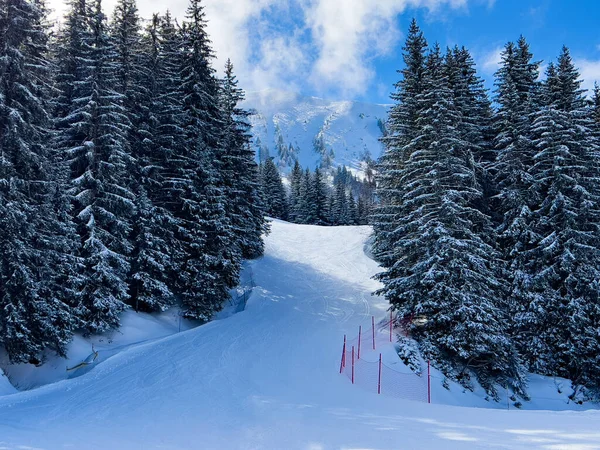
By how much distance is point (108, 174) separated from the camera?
1738 cm

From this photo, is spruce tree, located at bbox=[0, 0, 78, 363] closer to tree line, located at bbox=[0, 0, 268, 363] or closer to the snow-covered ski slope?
tree line, located at bbox=[0, 0, 268, 363]

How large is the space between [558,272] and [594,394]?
6082 mm

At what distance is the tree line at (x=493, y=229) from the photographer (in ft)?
55.7

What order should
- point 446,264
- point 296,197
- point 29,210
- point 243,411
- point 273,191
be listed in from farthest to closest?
point 296,197 < point 273,191 < point 446,264 < point 29,210 < point 243,411

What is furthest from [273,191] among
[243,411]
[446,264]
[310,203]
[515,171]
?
[243,411]

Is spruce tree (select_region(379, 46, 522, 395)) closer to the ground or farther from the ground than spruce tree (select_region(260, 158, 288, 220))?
closer to the ground

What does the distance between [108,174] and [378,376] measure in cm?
1471

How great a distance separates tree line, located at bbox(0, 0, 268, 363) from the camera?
13.4 m

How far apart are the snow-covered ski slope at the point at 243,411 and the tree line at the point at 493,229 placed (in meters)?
5.65

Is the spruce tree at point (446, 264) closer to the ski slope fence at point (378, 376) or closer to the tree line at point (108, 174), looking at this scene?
the ski slope fence at point (378, 376)

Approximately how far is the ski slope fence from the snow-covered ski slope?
75 cm

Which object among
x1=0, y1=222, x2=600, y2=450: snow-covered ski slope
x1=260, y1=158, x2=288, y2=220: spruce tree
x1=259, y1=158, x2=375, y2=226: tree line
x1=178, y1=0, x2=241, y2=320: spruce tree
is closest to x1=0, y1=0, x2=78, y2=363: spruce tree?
x1=0, y1=222, x2=600, y2=450: snow-covered ski slope

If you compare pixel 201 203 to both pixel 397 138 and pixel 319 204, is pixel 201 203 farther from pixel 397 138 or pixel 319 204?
pixel 319 204

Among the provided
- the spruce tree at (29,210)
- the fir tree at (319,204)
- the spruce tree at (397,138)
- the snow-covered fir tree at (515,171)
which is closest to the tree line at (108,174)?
the spruce tree at (29,210)
